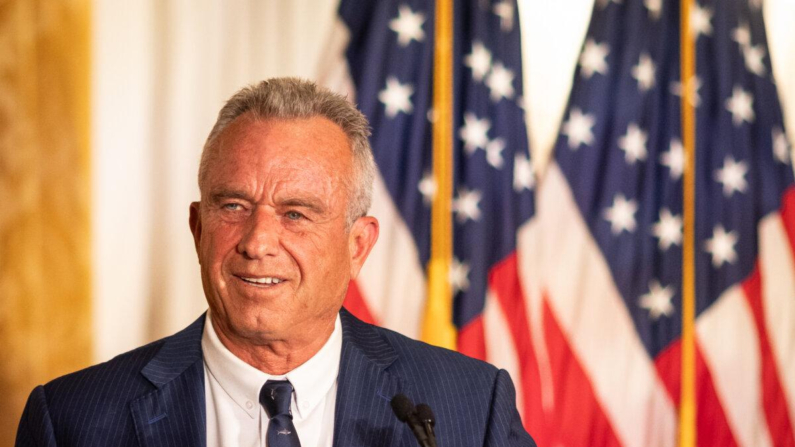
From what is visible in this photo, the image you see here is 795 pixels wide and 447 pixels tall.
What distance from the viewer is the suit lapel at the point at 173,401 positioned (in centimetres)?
179

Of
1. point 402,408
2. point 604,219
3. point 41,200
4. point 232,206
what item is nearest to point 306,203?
point 232,206

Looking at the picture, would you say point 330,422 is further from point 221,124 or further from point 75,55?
point 75,55

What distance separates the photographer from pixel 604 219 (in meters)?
3.69

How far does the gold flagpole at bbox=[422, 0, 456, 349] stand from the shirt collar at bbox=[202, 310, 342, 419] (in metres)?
1.62

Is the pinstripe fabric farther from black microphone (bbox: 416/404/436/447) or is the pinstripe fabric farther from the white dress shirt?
black microphone (bbox: 416/404/436/447)

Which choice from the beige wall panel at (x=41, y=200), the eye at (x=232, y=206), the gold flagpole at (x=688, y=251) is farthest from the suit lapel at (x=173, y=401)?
the gold flagpole at (x=688, y=251)

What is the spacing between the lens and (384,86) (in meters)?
3.56

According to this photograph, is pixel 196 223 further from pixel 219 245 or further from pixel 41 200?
pixel 41 200

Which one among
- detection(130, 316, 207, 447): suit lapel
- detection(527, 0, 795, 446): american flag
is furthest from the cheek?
detection(527, 0, 795, 446): american flag

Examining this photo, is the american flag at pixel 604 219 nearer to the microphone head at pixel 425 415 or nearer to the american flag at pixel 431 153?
the american flag at pixel 431 153

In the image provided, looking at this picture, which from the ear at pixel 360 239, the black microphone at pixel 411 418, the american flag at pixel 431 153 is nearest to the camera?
the black microphone at pixel 411 418

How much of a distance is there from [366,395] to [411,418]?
430 millimetres

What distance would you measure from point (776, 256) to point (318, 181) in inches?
105

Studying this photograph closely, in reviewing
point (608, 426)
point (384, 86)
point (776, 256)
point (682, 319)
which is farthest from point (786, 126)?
point (384, 86)
